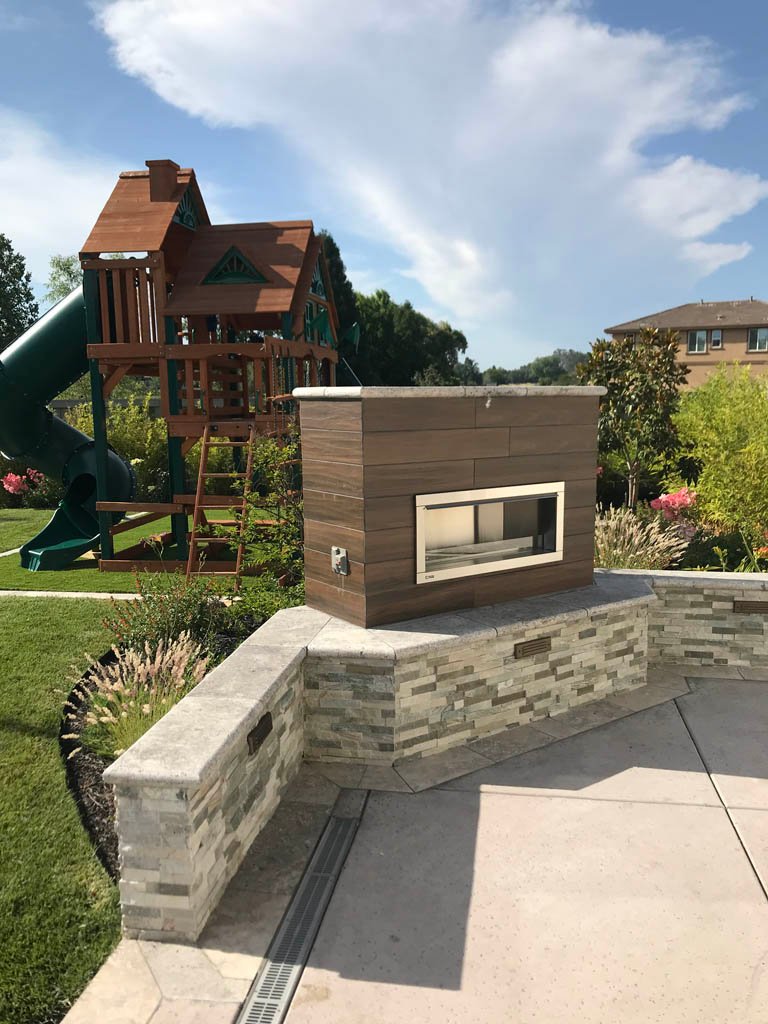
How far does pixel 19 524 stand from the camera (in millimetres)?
16531

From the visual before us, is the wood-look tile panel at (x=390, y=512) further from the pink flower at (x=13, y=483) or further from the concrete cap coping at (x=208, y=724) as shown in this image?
the pink flower at (x=13, y=483)

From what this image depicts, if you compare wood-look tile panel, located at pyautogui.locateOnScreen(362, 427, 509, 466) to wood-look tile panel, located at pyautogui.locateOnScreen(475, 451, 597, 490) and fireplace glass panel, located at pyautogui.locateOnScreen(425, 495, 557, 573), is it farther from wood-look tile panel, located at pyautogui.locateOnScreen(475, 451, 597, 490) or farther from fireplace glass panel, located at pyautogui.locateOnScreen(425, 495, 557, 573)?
fireplace glass panel, located at pyautogui.locateOnScreen(425, 495, 557, 573)

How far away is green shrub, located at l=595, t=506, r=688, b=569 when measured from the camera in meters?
9.22

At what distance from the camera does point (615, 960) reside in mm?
3457

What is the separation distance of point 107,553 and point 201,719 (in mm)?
8813

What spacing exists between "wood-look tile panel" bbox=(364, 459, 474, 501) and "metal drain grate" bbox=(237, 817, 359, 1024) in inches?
91.9

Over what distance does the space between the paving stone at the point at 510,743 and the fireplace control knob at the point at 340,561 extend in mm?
1656

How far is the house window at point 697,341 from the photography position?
50.7 meters

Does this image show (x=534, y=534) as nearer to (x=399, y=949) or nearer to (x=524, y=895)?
(x=524, y=895)

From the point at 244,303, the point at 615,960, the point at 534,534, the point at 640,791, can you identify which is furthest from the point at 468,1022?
the point at 244,303

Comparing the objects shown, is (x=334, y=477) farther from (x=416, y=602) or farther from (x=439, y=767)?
(x=439, y=767)

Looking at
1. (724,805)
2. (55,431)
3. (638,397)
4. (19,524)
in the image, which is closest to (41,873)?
(724,805)

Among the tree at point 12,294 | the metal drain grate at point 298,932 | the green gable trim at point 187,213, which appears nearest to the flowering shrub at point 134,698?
the metal drain grate at point 298,932

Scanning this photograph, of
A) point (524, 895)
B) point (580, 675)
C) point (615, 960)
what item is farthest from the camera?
point (580, 675)
